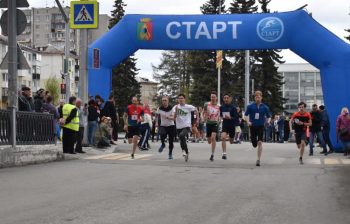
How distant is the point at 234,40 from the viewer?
22.7 m

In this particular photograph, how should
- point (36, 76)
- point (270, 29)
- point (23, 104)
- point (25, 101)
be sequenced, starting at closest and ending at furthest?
point (23, 104) < point (25, 101) < point (270, 29) < point (36, 76)

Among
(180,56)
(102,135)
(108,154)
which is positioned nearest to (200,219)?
(108,154)

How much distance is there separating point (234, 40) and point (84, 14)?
6.00 meters

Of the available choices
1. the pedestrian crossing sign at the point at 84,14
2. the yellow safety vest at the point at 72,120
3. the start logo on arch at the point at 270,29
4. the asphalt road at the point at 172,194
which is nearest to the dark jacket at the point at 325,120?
the start logo on arch at the point at 270,29

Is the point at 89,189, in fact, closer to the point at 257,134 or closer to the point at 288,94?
the point at 257,134

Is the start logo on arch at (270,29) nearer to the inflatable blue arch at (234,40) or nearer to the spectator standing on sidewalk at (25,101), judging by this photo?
the inflatable blue arch at (234,40)

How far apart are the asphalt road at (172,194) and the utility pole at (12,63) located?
1175mm

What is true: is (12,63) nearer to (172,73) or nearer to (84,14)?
(84,14)

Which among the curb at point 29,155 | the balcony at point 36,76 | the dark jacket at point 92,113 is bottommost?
the curb at point 29,155

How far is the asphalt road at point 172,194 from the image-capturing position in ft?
23.3

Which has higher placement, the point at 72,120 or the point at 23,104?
the point at 23,104

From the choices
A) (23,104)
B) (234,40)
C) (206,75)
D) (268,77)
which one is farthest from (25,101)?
(268,77)

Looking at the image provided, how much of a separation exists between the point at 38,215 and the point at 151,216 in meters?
1.31

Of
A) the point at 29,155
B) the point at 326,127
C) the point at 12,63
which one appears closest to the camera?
the point at 12,63
